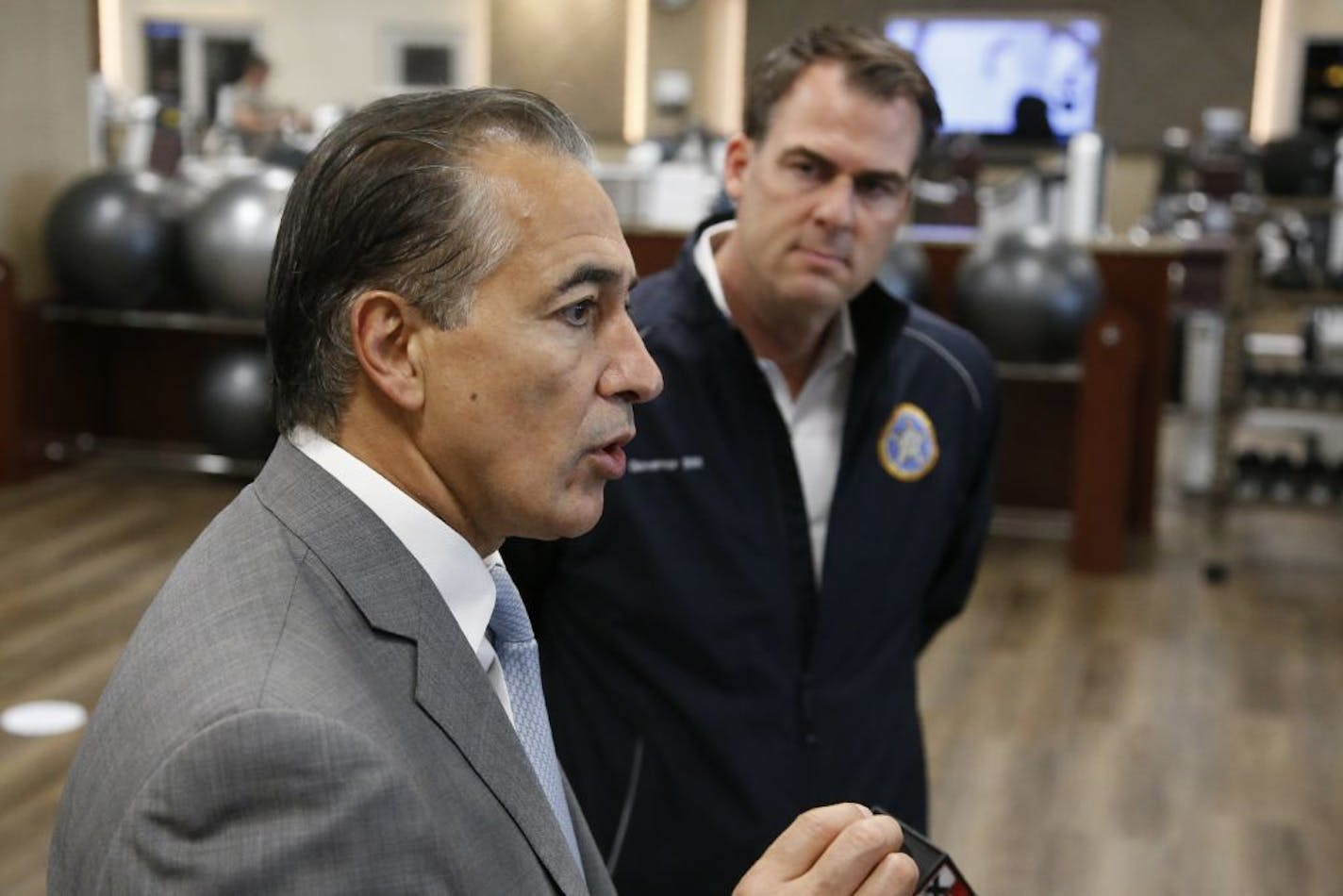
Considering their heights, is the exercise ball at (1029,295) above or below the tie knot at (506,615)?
below

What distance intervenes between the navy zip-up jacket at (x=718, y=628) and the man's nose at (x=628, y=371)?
0.71 meters

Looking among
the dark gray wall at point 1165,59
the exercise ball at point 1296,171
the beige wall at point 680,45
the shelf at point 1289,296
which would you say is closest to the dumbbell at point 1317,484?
the shelf at point 1289,296

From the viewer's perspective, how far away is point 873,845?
3.09ft

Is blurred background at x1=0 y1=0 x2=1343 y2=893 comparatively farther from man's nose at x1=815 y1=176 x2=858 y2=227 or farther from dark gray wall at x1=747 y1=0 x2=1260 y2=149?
dark gray wall at x1=747 y1=0 x2=1260 y2=149

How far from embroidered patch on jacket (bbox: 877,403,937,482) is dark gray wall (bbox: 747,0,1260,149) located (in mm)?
12957

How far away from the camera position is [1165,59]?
46.5 feet

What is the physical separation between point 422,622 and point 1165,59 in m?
14.6

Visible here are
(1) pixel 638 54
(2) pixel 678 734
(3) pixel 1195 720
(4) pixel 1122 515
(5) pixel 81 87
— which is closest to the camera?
(2) pixel 678 734

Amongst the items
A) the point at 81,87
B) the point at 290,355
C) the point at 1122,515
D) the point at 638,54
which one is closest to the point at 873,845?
the point at 290,355

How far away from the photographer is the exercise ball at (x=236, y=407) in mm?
5875

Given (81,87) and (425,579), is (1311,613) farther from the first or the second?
(81,87)

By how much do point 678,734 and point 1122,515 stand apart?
13.8 feet

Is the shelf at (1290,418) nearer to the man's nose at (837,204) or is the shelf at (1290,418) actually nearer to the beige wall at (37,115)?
the man's nose at (837,204)

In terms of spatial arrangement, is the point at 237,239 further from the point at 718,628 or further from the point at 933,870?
the point at 933,870
